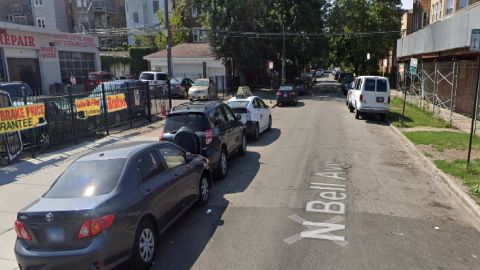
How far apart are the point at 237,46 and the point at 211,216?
31478mm

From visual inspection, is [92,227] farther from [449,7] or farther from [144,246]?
[449,7]

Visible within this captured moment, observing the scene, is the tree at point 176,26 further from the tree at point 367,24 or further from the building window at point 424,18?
the building window at point 424,18

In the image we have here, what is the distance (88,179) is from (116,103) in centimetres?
1240

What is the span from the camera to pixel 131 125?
1842cm

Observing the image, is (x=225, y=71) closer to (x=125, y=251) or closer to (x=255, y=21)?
(x=255, y=21)

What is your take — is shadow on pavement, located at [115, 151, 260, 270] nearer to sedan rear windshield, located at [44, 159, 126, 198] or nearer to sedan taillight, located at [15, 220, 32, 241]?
sedan rear windshield, located at [44, 159, 126, 198]

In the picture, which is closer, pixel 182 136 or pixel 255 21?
pixel 182 136

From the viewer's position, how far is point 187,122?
9.63 m

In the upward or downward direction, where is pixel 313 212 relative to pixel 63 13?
downward

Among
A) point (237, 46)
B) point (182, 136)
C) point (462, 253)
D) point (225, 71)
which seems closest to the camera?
point (462, 253)

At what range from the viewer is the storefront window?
33.9 m

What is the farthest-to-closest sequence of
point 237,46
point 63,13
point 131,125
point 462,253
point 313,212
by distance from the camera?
point 63,13, point 237,46, point 131,125, point 313,212, point 462,253

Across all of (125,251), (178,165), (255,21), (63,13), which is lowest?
(125,251)

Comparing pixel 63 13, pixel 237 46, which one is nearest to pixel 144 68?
pixel 63 13
